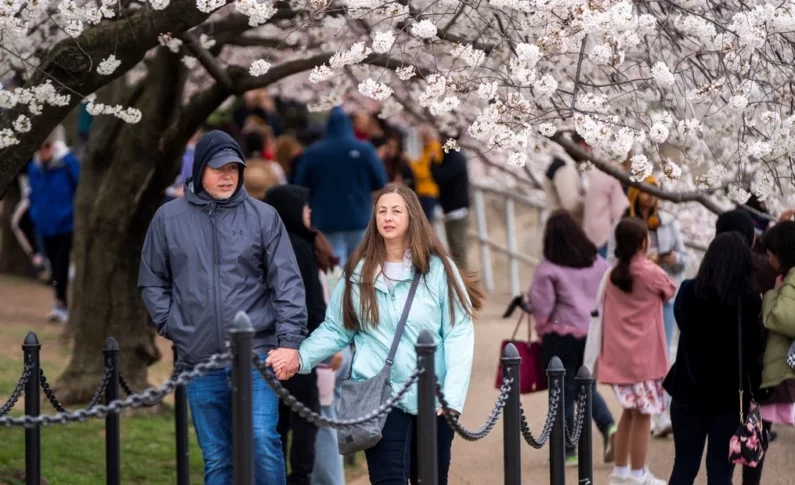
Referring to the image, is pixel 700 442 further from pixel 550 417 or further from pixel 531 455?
pixel 531 455

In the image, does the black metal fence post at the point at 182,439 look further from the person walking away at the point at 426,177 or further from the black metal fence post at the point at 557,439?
the person walking away at the point at 426,177

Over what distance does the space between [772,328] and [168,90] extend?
467cm

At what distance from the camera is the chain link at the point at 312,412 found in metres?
4.69

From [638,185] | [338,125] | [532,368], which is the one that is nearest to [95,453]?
[532,368]

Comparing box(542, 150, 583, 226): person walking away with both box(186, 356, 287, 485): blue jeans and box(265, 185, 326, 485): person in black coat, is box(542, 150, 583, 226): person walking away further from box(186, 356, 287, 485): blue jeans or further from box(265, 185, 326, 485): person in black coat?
box(186, 356, 287, 485): blue jeans

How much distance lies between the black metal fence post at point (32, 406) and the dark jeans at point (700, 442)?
3.15 metres

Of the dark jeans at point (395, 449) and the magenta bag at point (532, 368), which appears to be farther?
the magenta bag at point (532, 368)

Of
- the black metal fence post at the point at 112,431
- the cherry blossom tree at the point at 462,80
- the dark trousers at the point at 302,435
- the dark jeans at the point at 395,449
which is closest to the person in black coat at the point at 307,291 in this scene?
the dark trousers at the point at 302,435

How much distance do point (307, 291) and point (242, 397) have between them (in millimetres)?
2609

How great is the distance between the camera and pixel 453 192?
48.5 ft

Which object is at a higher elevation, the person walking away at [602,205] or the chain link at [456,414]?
the person walking away at [602,205]

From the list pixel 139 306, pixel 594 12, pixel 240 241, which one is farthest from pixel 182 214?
pixel 139 306

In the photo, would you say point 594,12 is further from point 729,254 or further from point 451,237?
point 451,237

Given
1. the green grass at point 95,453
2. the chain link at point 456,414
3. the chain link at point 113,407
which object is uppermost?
the chain link at point 113,407
